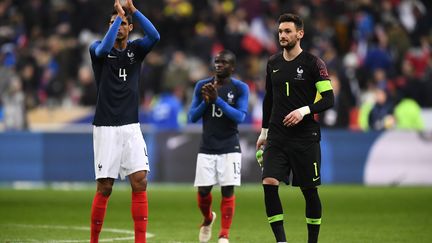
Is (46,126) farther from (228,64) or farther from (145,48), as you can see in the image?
(145,48)

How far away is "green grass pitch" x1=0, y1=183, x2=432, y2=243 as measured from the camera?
13477mm

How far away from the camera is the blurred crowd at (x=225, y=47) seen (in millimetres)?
26422

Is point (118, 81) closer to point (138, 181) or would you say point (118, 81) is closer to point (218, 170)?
point (138, 181)

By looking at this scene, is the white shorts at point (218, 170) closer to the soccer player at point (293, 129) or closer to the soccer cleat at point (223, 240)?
the soccer cleat at point (223, 240)

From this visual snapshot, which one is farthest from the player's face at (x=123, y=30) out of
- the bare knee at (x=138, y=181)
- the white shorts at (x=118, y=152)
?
the bare knee at (x=138, y=181)

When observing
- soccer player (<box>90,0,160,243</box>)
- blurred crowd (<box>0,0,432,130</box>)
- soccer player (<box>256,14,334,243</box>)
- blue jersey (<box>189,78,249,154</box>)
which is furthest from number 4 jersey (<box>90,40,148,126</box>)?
blurred crowd (<box>0,0,432,130</box>)

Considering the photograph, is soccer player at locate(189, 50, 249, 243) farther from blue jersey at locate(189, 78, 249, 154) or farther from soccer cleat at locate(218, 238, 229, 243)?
soccer cleat at locate(218, 238, 229, 243)

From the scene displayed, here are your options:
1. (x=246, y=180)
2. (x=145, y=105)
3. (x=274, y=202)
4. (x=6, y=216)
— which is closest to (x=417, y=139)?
(x=246, y=180)

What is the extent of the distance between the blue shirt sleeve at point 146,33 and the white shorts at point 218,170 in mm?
2753

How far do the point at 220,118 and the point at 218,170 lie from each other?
663mm

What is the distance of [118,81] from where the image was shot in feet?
35.8

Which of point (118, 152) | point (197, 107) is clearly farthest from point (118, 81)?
point (197, 107)

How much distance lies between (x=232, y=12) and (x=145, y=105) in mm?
3991

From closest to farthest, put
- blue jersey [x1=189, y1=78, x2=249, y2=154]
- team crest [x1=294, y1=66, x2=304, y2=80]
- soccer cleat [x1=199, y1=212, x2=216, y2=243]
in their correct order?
team crest [x1=294, y1=66, x2=304, y2=80], soccer cleat [x1=199, y1=212, x2=216, y2=243], blue jersey [x1=189, y1=78, x2=249, y2=154]
